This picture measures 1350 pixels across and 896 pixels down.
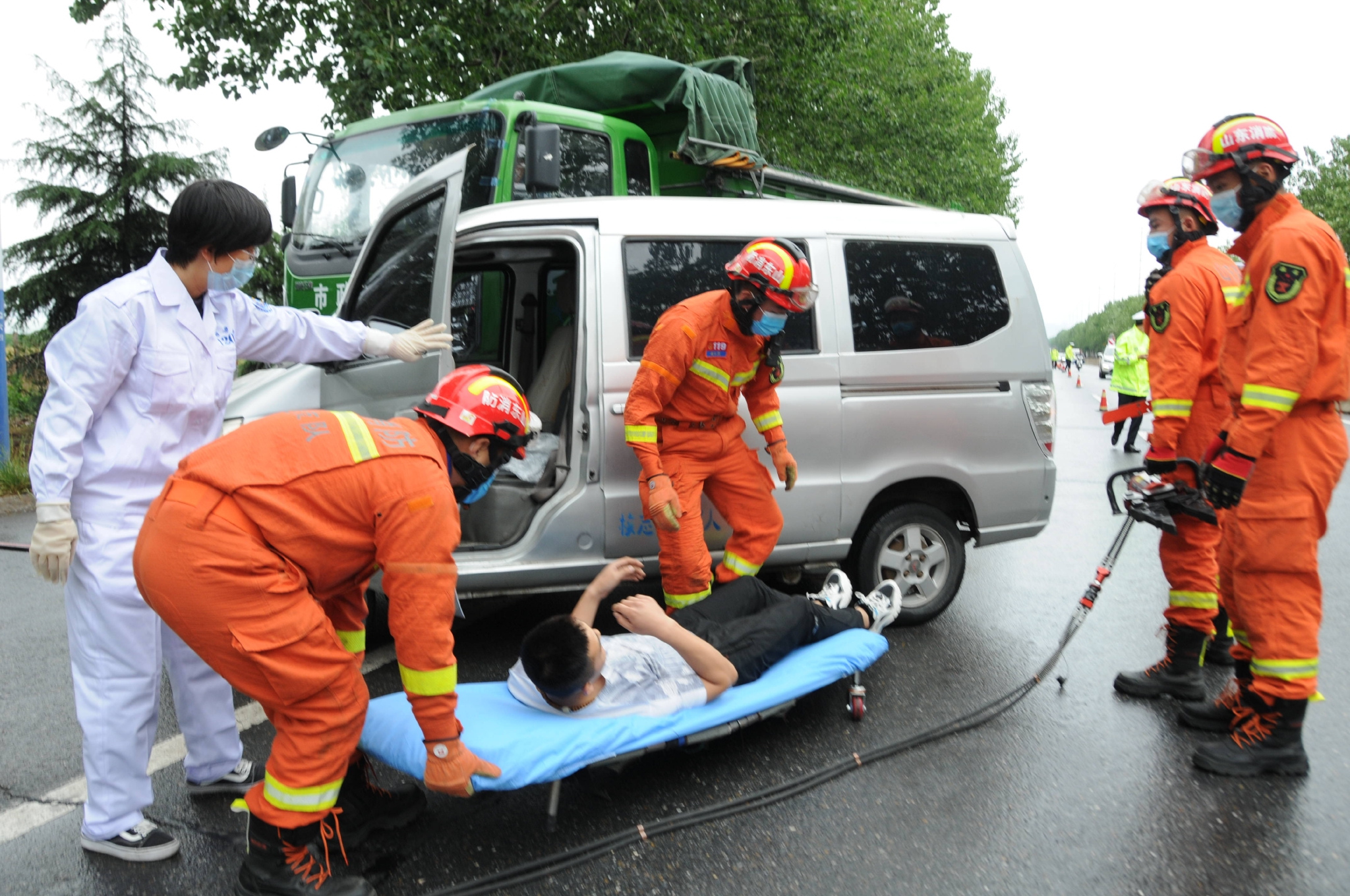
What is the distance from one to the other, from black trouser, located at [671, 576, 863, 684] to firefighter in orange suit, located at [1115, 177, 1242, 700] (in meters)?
1.39

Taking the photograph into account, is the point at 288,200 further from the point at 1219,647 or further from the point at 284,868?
the point at 1219,647

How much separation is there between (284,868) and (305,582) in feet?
2.49

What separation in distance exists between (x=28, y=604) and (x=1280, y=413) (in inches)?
252

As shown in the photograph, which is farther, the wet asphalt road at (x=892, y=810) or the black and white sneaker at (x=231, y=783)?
the black and white sneaker at (x=231, y=783)

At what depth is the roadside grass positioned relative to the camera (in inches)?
349

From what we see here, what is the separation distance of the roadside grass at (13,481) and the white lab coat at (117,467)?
713 centimetres

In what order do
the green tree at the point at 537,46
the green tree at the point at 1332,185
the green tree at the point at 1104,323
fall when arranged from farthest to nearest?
the green tree at the point at 1104,323
the green tree at the point at 1332,185
the green tree at the point at 537,46

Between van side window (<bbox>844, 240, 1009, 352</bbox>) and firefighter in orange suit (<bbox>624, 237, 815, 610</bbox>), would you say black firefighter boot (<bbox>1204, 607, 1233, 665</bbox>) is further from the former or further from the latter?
firefighter in orange suit (<bbox>624, 237, 815, 610</bbox>)

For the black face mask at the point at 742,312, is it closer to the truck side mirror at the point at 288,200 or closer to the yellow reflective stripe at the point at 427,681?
the yellow reflective stripe at the point at 427,681

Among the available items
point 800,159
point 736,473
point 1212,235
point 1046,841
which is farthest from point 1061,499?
point 800,159

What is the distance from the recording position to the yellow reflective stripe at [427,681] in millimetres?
2488

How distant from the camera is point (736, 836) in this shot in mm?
3057

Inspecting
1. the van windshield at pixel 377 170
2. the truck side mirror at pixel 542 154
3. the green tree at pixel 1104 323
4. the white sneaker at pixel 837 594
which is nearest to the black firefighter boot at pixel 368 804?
the white sneaker at pixel 837 594

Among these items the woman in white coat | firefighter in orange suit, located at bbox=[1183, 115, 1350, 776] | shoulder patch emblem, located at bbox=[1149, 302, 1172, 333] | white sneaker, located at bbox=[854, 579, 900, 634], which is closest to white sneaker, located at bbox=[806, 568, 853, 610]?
white sneaker, located at bbox=[854, 579, 900, 634]
